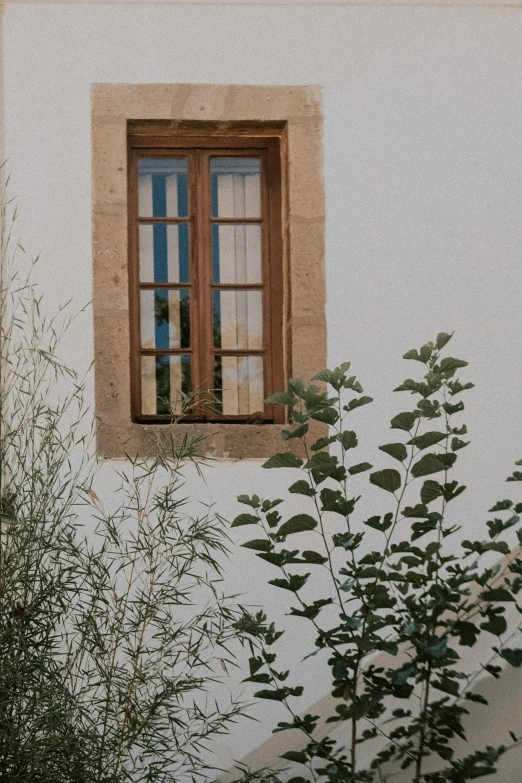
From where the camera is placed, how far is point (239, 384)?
16.7 ft

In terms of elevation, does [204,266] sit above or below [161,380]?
above

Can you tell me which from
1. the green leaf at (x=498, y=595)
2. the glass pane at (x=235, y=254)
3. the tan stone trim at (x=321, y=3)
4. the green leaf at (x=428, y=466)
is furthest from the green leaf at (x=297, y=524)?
the tan stone trim at (x=321, y=3)

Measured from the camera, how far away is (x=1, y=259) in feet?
15.6

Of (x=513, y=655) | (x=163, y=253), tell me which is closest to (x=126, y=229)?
(x=163, y=253)

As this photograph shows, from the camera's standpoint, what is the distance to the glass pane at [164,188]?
5.14 metres

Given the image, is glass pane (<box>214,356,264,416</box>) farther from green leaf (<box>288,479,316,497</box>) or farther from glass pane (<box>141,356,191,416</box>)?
green leaf (<box>288,479,316,497</box>)

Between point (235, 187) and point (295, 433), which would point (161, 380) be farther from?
point (295, 433)

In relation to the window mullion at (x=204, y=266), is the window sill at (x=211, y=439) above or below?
below

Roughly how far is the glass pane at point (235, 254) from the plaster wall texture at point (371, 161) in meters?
0.39

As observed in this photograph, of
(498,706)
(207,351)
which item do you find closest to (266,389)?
(207,351)

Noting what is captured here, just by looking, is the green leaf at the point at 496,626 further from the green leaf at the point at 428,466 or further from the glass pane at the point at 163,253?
the glass pane at the point at 163,253

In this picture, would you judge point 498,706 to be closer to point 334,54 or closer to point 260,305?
point 260,305

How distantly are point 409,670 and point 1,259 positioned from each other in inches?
95.4

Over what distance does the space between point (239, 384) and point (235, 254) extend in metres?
0.59
